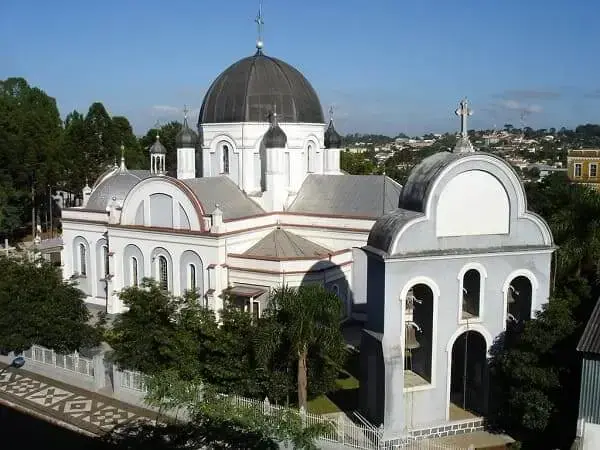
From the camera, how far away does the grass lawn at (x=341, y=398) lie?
17.9 meters

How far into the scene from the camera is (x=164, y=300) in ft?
62.8

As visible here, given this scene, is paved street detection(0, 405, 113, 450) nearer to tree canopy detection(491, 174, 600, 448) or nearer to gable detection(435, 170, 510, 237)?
tree canopy detection(491, 174, 600, 448)

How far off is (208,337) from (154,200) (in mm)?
10296

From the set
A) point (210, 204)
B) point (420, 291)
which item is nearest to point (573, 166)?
point (210, 204)

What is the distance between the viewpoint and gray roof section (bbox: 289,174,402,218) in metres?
27.4

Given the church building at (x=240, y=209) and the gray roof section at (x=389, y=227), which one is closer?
the gray roof section at (x=389, y=227)

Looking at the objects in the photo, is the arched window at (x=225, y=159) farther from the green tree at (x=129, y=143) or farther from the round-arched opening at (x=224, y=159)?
the green tree at (x=129, y=143)

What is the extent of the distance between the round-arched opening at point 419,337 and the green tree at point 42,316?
34.7 feet

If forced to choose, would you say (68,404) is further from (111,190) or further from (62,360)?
(111,190)

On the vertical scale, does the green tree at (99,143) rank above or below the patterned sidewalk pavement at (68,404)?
above

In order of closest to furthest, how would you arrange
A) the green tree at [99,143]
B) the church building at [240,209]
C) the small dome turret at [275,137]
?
the church building at [240,209], the small dome turret at [275,137], the green tree at [99,143]

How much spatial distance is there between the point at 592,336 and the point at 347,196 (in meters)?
15.3

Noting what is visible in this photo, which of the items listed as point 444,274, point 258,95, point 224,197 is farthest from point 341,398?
point 258,95

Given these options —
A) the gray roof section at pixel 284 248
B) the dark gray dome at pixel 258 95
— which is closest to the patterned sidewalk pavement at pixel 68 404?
the gray roof section at pixel 284 248
